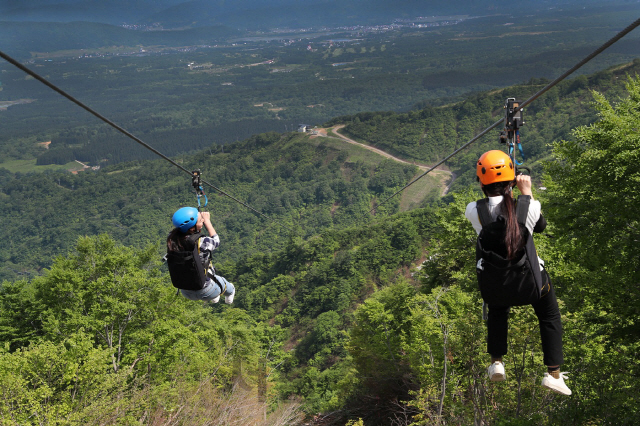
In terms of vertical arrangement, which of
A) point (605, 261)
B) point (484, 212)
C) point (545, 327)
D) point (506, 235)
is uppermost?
point (484, 212)

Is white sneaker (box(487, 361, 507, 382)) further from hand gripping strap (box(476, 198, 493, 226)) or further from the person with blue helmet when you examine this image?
the person with blue helmet

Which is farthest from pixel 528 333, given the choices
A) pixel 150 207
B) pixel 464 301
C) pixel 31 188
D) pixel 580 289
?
pixel 31 188

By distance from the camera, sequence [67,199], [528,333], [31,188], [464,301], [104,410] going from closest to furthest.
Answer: [528,333]
[104,410]
[464,301]
[67,199]
[31,188]

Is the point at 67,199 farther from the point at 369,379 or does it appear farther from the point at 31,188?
the point at 369,379

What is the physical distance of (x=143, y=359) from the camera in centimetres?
1944

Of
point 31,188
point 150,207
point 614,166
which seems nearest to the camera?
point 614,166

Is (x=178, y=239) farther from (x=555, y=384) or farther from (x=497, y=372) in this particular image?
(x=555, y=384)

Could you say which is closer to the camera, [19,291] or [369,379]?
[369,379]

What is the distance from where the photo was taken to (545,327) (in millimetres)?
4258

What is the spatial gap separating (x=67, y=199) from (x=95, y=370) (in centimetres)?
17576

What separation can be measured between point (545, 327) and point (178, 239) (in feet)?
14.2

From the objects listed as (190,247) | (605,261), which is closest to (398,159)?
(605,261)

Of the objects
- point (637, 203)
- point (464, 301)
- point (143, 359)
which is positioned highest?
point (637, 203)

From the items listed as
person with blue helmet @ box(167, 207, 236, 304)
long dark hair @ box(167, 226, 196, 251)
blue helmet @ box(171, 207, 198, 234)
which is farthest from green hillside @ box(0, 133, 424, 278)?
blue helmet @ box(171, 207, 198, 234)
